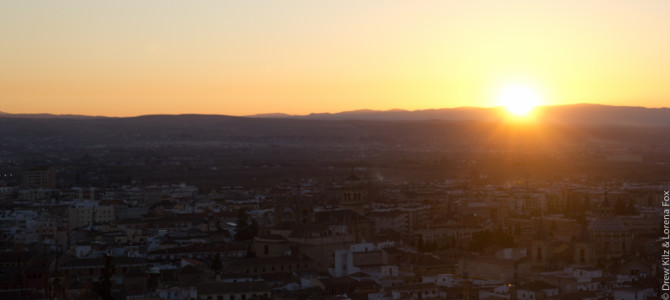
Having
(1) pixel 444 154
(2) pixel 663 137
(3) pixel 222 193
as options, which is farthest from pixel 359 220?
(2) pixel 663 137

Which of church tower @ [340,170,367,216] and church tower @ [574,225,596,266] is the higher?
church tower @ [340,170,367,216]

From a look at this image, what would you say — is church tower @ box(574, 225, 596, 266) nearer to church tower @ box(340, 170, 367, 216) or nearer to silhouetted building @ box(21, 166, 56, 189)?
church tower @ box(340, 170, 367, 216)

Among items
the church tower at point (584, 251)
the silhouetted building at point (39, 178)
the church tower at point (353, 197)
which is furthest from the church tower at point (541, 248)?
the silhouetted building at point (39, 178)

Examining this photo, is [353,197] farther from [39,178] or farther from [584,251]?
[39,178]

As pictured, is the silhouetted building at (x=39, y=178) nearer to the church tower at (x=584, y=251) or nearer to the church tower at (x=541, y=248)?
the church tower at (x=541, y=248)

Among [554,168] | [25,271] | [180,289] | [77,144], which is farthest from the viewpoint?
[77,144]

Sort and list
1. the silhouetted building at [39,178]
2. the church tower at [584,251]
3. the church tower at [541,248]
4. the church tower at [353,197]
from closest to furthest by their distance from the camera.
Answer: the church tower at [584,251]
the church tower at [541,248]
the church tower at [353,197]
the silhouetted building at [39,178]

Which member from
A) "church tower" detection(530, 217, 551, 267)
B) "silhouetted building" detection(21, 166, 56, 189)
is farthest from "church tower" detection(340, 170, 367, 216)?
"silhouetted building" detection(21, 166, 56, 189)

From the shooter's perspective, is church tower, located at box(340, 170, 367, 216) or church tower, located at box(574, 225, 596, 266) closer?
church tower, located at box(574, 225, 596, 266)

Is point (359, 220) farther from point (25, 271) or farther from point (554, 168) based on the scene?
point (554, 168)

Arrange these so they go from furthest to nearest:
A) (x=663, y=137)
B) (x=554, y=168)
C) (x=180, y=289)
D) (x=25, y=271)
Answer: (x=663, y=137) < (x=554, y=168) < (x=25, y=271) < (x=180, y=289)

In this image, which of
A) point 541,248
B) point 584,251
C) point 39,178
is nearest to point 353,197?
point 541,248
